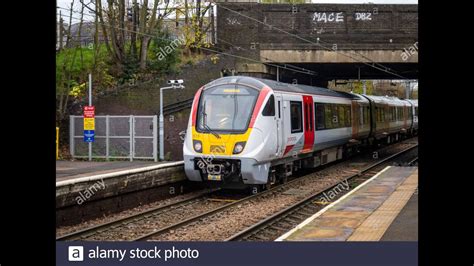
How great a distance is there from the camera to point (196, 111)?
53.2 feet

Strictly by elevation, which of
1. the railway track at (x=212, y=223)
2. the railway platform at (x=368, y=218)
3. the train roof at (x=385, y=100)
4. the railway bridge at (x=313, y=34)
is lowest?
the railway track at (x=212, y=223)

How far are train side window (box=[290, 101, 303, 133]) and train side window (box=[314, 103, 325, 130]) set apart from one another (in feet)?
5.66

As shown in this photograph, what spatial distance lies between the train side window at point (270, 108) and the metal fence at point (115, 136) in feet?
28.9

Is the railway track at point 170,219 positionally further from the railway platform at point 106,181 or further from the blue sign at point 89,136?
the blue sign at point 89,136

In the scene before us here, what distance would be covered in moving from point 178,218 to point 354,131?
1419 centimetres

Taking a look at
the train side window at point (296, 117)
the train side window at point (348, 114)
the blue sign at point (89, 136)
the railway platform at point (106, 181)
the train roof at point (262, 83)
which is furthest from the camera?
the train side window at point (348, 114)

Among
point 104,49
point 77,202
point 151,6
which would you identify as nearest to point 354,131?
point 151,6

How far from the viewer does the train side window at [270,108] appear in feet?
52.2

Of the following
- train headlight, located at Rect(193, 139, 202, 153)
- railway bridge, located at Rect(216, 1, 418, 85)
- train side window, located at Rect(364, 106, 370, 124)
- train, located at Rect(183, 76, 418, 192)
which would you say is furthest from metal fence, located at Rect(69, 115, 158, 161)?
train side window, located at Rect(364, 106, 370, 124)

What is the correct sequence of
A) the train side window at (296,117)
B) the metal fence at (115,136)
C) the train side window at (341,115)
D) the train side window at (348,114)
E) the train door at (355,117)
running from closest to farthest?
the train side window at (296,117)
the train side window at (341,115)
the metal fence at (115,136)
the train side window at (348,114)
the train door at (355,117)

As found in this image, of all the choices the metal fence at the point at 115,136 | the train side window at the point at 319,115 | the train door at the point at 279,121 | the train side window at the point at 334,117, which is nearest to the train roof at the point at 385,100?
the train side window at the point at 334,117

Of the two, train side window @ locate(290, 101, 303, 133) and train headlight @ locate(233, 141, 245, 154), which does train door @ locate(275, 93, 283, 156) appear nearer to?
train side window @ locate(290, 101, 303, 133)

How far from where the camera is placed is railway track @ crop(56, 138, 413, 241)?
38.1 feet

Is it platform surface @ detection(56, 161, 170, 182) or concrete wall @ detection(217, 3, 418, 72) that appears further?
concrete wall @ detection(217, 3, 418, 72)
